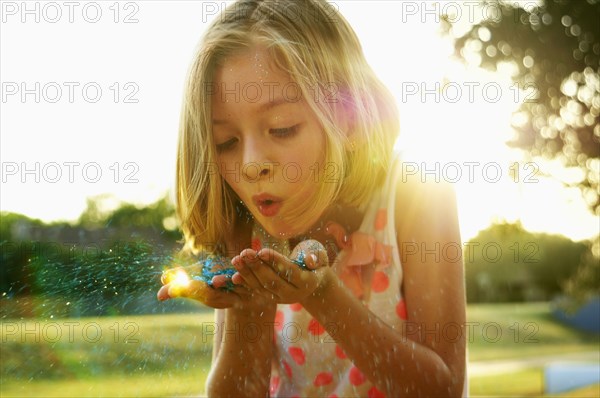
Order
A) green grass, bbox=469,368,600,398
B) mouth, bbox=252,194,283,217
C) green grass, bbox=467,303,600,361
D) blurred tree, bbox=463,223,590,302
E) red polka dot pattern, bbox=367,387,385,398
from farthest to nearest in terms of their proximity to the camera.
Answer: blurred tree, bbox=463,223,590,302, green grass, bbox=467,303,600,361, green grass, bbox=469,368,600,398, red polka dot pattern, bbox=367,387,385,398, mouth, bbox=252,194,283,217

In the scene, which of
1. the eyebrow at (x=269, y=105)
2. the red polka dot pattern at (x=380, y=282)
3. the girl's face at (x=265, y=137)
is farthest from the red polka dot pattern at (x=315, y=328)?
the eyebrow at (x=269, y=105)

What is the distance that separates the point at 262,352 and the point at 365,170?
2.06 feet

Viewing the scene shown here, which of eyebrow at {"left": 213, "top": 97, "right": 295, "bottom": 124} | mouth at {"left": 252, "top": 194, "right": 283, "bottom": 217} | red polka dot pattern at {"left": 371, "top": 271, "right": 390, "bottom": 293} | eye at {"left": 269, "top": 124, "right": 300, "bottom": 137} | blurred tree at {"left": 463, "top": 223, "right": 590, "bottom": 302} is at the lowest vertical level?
blurred tree at {"left": 463, "top": 223, "right": 590, "bottom": 302}

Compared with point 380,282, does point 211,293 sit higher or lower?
higher

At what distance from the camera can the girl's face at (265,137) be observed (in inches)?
77.3

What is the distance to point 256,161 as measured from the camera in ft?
6.38

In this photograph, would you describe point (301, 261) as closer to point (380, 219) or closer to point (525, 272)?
point (380, 219)

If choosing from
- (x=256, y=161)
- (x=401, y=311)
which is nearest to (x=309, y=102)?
(x=256, y=161)

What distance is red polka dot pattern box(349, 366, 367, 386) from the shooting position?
2.16 meters

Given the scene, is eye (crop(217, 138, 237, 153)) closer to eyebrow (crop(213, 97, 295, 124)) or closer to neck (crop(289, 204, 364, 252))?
eyebrow (crop(213, 97, 295, 124))

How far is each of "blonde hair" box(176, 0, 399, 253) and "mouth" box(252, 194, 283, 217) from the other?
4.5 inches

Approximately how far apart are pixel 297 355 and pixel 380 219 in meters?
0.49

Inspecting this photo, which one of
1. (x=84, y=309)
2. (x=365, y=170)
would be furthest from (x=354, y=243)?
(x=84, y=309)

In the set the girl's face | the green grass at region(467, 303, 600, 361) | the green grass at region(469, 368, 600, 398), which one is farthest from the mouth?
the green grass at region(467, 303, 600, 361)
